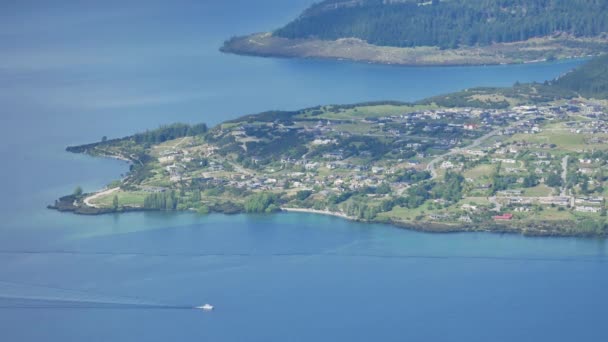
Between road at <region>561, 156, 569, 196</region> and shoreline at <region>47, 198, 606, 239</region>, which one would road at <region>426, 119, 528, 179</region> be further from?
shoreline at <region>47, 198, 606, 239</region>

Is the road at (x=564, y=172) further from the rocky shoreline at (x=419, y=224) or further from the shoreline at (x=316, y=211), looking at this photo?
the shoreline at (x=316, y=211)

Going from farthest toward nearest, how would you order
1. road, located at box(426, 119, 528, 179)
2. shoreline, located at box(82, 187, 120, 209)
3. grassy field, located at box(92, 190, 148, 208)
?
1. road, located at box(426, 119, 528, 179)
2. grassy field, located at box(92, 190, 148, 208)
3. shoreline, located at box(82, 187, 120, 209)

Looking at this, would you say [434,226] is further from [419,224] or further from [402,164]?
[402,164]

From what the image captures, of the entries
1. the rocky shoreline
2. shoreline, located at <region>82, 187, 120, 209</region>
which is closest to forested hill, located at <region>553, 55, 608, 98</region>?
the rocky shoreline

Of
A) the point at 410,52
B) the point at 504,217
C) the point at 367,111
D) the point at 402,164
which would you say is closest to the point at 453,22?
the point at 410,52

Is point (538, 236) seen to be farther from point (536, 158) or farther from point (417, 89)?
point (417, 89)

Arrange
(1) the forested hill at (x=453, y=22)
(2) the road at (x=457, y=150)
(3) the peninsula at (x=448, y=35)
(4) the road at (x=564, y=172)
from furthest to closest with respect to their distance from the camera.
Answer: (1) the forested hill at (x=453, y=22) < (3) the peninsula at (x=448, y=35) < (2) the road at (x=457, y=150) < (4) the road at (x=564, y=172)

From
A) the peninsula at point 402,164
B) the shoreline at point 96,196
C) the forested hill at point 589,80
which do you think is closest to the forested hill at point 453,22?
the forested hill at point 589,80
